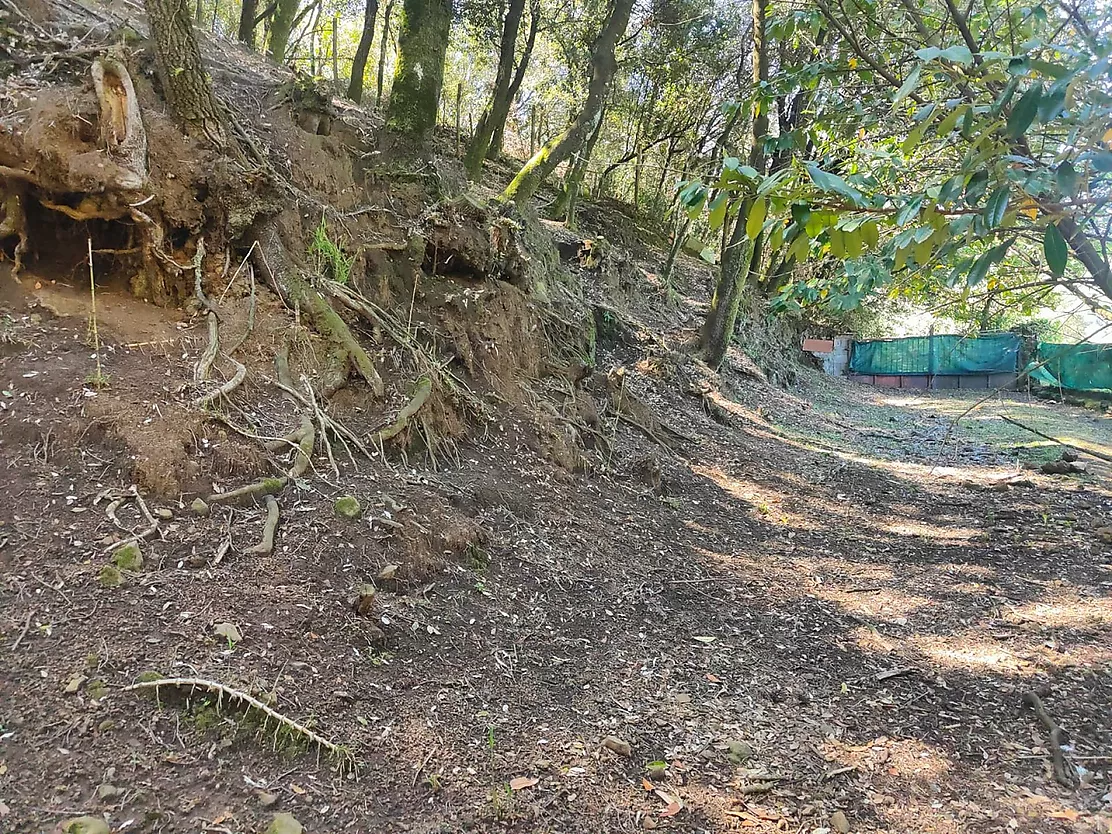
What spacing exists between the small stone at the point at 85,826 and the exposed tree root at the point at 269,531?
1323mm

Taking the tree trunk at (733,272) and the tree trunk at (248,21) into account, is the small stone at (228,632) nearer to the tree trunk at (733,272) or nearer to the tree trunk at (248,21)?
the tree trunk at (733,272)

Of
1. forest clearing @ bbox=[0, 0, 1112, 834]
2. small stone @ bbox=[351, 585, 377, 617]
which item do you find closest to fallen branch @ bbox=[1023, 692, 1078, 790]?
forest clearing @ bbox=[0, 0, 1112, 834]

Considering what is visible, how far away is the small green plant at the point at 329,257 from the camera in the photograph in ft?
15.7

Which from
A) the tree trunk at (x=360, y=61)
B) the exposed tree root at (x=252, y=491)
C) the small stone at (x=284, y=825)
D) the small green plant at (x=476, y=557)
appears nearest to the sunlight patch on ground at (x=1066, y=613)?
the small green plant at (x=476, y=557)

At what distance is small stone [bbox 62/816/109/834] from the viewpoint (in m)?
1.84

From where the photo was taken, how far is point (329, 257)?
489 cm

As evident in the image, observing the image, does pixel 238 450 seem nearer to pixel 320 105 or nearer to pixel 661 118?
pixel 320 105

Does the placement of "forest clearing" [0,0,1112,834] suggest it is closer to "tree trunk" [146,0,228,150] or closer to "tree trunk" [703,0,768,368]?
"tree trunk" [146,0,228,150]

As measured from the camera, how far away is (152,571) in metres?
2.82

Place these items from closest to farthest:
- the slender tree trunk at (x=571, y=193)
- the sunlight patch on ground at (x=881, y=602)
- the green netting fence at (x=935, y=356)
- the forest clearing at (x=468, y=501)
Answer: the forest clearing at (x=468, y=501), the sunlight patch on ground at (x=881, y=602), the slender tree trunk at (x=571, y=193), the green netting fence at (x=935, y=356)

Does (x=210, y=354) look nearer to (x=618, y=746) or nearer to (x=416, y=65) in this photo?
(x=618, y=746)

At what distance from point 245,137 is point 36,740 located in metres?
4.12

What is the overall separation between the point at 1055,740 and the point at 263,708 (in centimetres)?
324

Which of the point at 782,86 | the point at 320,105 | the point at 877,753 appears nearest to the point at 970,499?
the point at 877,753
